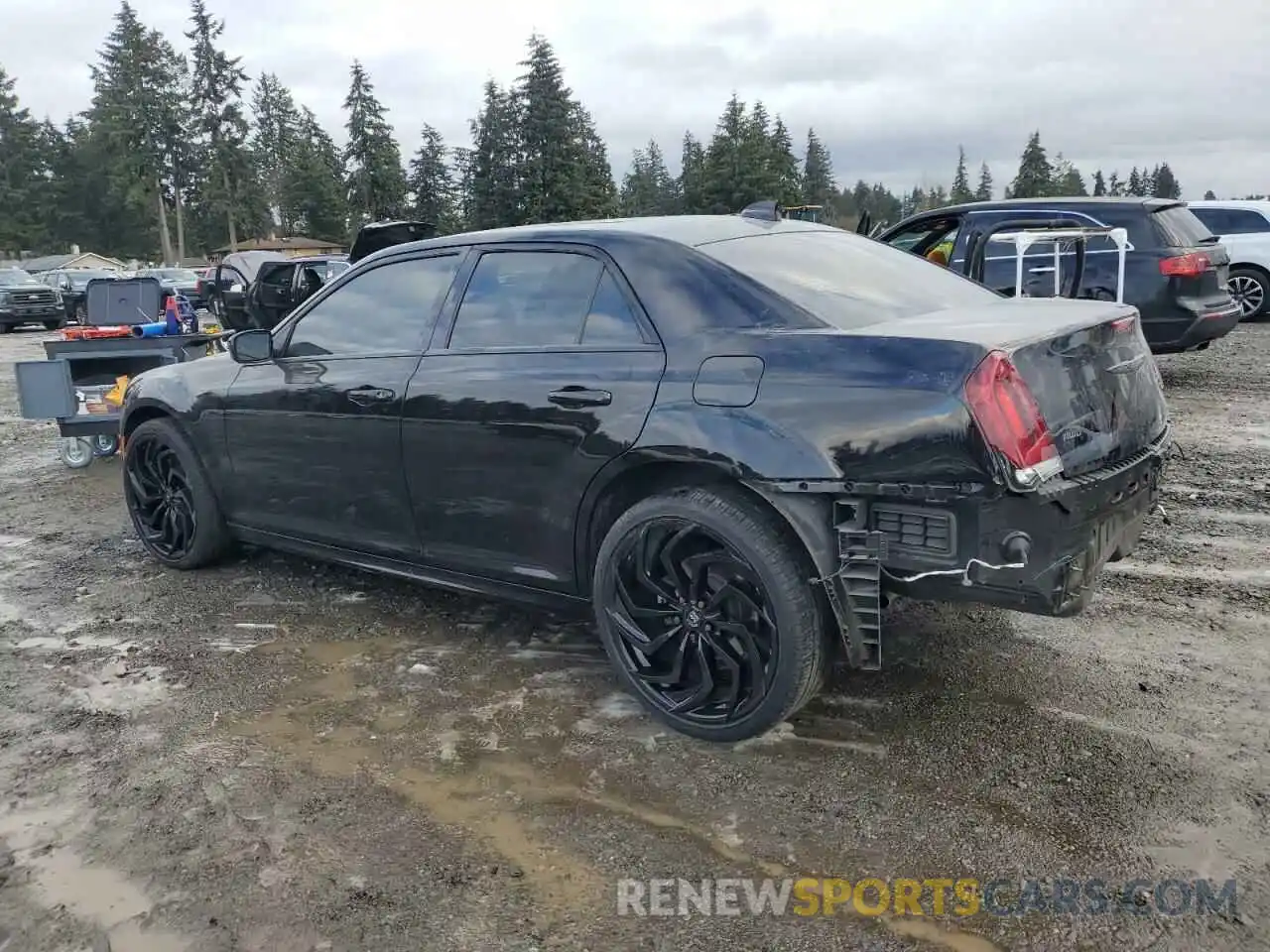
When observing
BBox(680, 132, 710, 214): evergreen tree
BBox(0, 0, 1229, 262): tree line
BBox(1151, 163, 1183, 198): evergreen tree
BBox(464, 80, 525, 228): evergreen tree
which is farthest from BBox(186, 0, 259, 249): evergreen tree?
BBox(1151, 163, 1183, 198): evergreen tree

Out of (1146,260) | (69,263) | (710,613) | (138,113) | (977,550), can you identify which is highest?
(138,113)

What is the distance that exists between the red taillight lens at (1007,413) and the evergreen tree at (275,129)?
92873 millimetres

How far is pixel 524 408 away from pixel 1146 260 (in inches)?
284

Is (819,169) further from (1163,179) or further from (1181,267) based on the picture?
(1181,267)

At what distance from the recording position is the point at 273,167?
91.9 m

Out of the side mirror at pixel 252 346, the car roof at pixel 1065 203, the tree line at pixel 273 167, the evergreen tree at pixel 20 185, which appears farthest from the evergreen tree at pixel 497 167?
the side mirror at pixel 252 346

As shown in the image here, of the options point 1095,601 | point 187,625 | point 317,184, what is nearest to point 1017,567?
point 1095,601

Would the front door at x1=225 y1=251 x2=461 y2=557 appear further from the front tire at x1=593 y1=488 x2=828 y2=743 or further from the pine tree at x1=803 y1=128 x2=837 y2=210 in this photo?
the pine tree at x1=803 y1=128 x2=837 y2=210

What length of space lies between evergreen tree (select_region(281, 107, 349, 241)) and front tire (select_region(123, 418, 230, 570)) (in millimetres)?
78058

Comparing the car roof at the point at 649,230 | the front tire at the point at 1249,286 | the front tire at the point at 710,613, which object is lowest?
the front tire at the point at 710,613

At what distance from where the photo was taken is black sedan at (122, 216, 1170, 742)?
8.82 feet

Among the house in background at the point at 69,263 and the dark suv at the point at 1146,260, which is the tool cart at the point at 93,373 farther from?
the house in background at the point at 69,263

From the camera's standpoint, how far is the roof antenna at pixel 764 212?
157 inches

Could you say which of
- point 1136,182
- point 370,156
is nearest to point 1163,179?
point 1136,182
